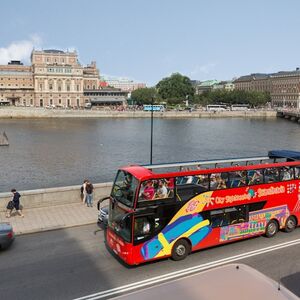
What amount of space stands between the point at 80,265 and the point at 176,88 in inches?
6677

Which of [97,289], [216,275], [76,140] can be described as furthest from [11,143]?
[216,275]

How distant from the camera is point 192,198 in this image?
12.9m

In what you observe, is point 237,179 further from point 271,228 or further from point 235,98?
point 235,98

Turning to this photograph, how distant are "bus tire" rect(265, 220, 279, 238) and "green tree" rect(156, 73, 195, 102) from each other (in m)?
162

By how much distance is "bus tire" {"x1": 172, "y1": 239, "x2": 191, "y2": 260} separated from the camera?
12701 millimetres

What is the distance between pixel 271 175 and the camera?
14867 mm

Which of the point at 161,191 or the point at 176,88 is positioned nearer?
the point at 161,191

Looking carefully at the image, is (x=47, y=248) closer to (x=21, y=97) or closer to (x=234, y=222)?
(x=234, y=222)

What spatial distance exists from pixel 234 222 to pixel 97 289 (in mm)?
5724

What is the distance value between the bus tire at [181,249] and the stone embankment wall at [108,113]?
127 metres

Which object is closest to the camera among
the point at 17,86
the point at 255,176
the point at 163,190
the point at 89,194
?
the point at 163,190

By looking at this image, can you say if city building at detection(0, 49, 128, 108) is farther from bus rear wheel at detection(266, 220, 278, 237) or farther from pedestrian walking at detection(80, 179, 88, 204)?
bus rear wheel at detection(266, 220, 278, 237)

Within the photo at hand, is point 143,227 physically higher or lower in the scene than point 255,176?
lower

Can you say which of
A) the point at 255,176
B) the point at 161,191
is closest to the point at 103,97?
the point at 255,176
